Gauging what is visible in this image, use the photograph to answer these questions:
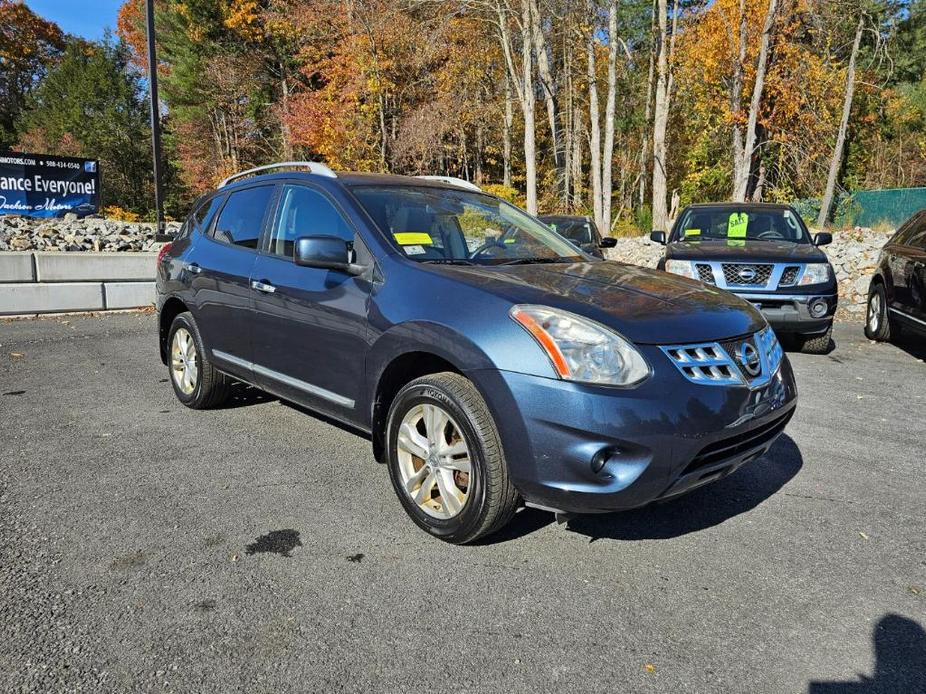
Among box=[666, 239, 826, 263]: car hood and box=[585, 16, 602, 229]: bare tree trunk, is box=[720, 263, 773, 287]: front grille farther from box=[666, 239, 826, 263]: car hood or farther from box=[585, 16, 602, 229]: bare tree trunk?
box=[585, 16, 602, 229]: bare tree trunk

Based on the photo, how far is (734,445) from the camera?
288 cm

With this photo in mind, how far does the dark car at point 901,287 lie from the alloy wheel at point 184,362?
7225 mm

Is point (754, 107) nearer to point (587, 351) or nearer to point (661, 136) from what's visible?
point (661, 136)

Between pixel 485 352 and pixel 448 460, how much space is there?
0.55 m

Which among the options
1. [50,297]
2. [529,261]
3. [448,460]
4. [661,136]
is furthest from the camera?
[661,136]

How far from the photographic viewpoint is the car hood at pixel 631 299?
9.18 feet

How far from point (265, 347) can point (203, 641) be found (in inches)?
82.3

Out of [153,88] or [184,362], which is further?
[153,88]

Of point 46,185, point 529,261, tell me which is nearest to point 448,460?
point 529,261

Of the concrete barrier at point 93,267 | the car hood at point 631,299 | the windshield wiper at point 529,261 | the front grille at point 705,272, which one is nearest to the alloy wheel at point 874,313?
the front grille at point 705,272

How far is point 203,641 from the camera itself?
7.79 feet

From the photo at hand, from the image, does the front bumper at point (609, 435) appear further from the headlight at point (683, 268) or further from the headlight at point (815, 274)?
the headlight at point (815, 274)

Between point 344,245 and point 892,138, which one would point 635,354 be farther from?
point 892,138

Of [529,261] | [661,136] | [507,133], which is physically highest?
[507,133]
